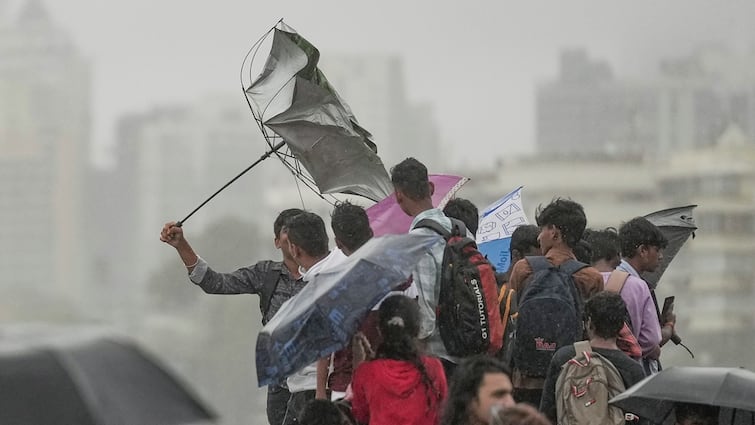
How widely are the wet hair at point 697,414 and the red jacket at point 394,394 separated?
81 centimetres

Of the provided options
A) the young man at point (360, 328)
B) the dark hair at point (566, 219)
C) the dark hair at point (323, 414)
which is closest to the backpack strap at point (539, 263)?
the dark hair at point (566, 219)

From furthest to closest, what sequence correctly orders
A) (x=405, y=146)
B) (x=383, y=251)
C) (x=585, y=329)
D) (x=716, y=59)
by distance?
(x=405, y=146)
(x=716, y=59)
(x=585, y=329)
(x=383, y=251)

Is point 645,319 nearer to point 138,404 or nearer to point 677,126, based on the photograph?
point 138,404

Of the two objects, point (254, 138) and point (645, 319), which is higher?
point (645, 319)

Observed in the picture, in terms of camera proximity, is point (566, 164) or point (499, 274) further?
point (566, 164)

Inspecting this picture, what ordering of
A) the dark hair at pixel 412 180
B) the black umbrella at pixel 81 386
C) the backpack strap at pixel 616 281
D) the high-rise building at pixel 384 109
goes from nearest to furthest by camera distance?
1. the black umbrella at pixel 81 386
2. the dark hair at pixel 412 180
3. the backpack strap at pixel 616 281
4. the high-rise building at pixel 384 109

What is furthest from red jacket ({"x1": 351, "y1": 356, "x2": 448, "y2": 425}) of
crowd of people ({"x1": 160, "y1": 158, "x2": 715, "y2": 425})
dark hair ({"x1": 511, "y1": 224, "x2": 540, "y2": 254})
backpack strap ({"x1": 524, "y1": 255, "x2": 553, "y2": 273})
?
dark hair ({"x1": 511, "y1": 224, "x2": 540, "y2": 254})

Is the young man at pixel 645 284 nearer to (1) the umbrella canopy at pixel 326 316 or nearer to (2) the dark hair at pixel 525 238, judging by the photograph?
(2) the dark hair at pixel 525 238

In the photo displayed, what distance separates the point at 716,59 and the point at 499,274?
118m

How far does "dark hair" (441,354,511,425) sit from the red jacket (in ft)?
1.84

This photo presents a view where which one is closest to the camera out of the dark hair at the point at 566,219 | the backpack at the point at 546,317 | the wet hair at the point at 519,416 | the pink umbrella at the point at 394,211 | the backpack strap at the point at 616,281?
the wet hair at the point at 519,416

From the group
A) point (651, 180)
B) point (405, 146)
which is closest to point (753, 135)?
point (651, 180)

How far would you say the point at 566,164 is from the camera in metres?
108

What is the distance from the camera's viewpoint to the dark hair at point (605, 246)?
6.39 metres
